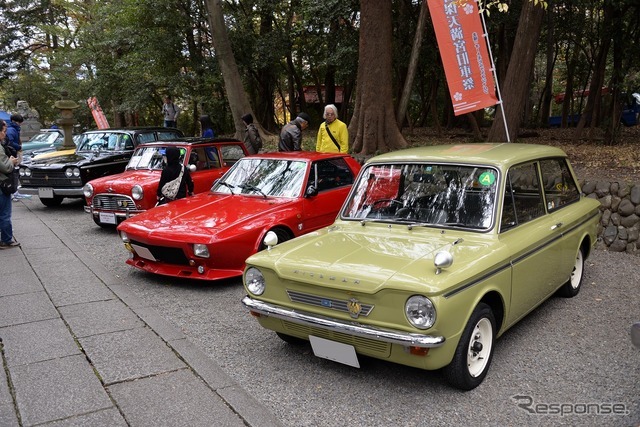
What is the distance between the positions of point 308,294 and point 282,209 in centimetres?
259

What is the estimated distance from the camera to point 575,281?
5293 millimetres

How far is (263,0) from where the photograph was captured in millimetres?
17406

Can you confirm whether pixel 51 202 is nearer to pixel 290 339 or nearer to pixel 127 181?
pixel 127 181

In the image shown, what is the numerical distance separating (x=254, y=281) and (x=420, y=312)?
4.54 feet

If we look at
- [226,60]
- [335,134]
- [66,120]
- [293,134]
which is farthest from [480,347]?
[66,120]

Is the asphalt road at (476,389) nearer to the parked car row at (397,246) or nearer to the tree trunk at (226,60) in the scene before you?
the parked car row at (397,246)

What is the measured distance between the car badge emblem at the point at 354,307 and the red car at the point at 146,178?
507 centimetres

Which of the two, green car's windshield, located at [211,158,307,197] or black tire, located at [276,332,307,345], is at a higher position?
green car's windshield, located at [211,158,307,197]

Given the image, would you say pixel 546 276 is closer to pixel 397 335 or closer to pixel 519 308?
pixel 519 308

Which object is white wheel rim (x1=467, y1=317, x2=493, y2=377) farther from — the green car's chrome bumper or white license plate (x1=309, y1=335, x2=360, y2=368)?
white license plate (x1=309, y1=335, x2=360, y2=368)

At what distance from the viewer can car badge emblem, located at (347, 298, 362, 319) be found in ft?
10.8

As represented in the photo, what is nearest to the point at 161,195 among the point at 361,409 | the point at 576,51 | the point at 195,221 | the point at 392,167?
the point at 195,221

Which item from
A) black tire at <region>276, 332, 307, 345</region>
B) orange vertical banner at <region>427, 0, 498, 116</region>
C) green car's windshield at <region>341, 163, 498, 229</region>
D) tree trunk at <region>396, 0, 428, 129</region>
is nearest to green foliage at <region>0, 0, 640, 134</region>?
tree trunk at <region>396, 0, 428, 129</region>

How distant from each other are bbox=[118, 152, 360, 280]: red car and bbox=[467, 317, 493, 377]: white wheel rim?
2.81 metres
